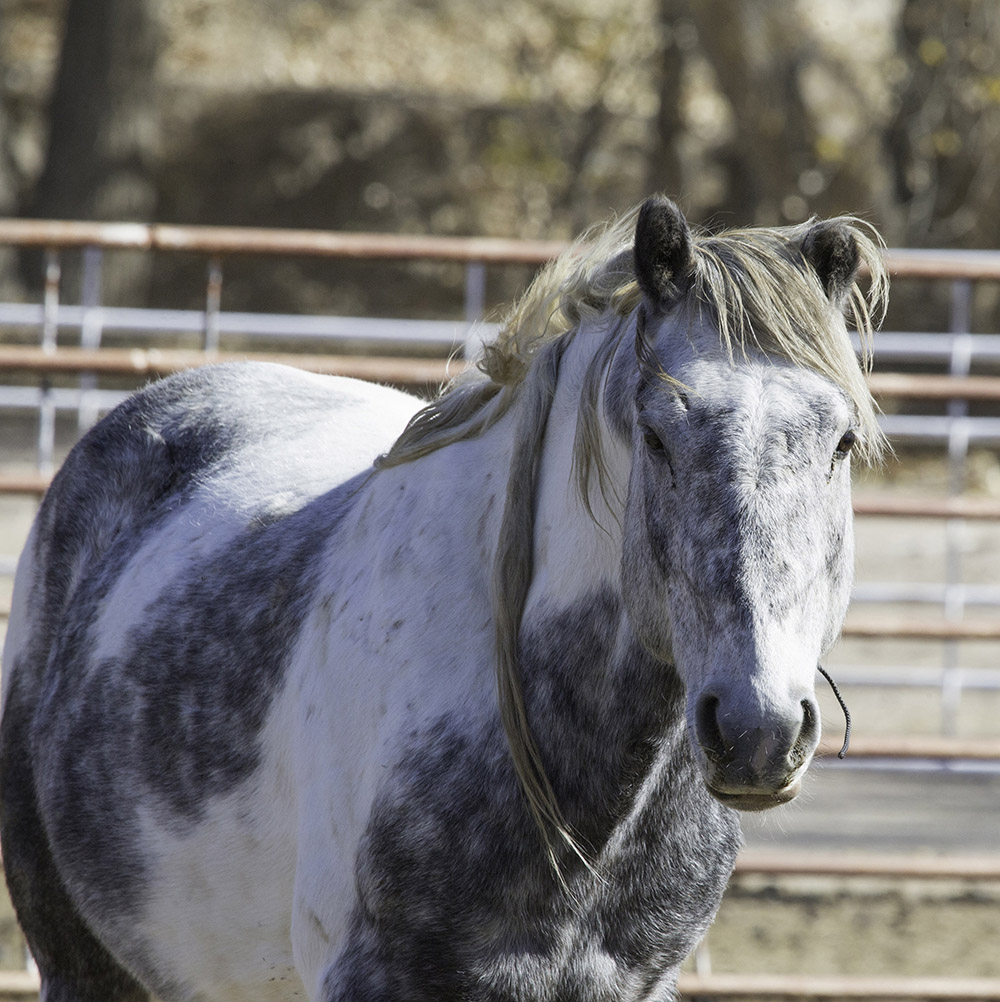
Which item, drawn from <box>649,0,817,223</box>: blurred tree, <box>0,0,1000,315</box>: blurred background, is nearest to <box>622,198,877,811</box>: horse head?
<box>0,0,1000,315</box>: blurred background

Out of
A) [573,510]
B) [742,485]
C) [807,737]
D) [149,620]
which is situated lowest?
[149,620]

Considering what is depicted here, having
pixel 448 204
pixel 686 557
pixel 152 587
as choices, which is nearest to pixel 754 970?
pixel 152 587

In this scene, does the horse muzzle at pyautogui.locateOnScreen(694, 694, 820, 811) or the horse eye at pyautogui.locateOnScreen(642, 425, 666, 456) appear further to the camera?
the horse eye at pyautogui.locateOnScreen(642, 425, 666, 456)

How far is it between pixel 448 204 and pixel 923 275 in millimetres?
9996

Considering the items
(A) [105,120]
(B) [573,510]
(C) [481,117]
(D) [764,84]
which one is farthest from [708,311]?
(C) [481,117]

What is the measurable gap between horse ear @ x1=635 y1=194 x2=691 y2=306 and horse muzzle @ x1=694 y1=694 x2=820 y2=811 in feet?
1.84

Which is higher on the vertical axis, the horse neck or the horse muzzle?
the horse neck

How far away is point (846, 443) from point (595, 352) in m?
0.39

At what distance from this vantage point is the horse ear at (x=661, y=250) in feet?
5.98

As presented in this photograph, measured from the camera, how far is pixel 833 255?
1.91 m

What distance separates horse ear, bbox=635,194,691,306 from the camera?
182 cm

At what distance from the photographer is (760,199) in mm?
11531

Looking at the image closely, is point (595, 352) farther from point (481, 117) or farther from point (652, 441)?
point (481, 117)

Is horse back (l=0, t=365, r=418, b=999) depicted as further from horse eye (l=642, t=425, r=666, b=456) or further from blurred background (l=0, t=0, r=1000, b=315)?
blurred background (l=0, t=0, r=1000, b=315)
